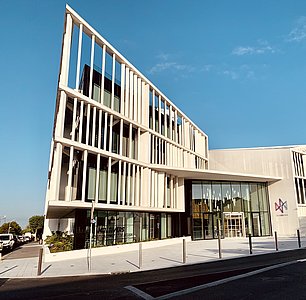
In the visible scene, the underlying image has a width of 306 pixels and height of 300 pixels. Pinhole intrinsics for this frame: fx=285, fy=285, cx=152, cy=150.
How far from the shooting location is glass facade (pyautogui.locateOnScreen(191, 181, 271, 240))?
3125 centimetres

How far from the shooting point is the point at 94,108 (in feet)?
67.9

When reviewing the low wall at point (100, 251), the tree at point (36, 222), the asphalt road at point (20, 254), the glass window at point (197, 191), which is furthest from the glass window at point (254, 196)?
the tree at point (36, 222)

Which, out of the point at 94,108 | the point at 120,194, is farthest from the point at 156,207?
the point at 94,108

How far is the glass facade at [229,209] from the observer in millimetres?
31245

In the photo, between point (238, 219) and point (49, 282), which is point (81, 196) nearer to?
point (49, 282)

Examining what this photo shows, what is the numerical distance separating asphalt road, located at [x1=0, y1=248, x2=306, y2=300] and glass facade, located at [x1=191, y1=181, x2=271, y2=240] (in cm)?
1853

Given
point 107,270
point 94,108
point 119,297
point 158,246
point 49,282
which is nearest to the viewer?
point 119,297

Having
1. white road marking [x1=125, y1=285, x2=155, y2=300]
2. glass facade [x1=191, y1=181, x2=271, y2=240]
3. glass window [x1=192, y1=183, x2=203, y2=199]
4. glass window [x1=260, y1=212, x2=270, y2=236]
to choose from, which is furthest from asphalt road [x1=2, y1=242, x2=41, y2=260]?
glass window [x1=260, y1=212, x2=270, y2=236]

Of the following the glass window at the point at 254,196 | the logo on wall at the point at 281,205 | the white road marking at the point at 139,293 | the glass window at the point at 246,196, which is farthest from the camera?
the logo on wall at the point at 281,205

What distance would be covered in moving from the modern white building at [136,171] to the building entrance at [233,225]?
0.36 feet

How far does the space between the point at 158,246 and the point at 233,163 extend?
1837cm

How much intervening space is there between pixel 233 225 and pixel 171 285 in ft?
82.3

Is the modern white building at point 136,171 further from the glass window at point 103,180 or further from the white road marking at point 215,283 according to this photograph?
the white road marking at point 215,283

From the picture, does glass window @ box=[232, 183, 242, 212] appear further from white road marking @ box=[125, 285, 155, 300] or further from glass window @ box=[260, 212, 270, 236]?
white road marking @ box=[125, 285, 155, 300]
